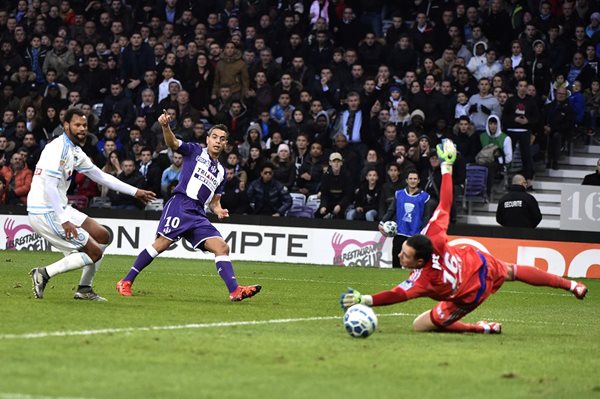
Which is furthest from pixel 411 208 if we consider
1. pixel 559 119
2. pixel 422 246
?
pixel 422 246

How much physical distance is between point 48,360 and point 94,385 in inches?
43.4

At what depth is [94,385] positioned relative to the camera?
7668mm

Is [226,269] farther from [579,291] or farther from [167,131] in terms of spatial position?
[579,291]

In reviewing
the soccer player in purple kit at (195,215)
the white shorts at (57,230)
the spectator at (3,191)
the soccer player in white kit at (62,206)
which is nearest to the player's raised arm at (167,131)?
the soccer player in purple kit at (195,215)

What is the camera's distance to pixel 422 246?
10891mm

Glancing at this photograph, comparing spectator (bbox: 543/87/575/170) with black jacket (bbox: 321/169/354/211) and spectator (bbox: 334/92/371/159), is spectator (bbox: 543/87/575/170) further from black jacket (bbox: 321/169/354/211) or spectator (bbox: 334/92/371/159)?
black jacket (bbox: 321/169/354/211)

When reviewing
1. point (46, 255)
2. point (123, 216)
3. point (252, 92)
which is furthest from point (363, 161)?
point (46, 255)

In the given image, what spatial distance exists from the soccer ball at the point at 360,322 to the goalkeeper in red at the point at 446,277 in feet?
0.47

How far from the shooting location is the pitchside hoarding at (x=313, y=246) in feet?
76.7

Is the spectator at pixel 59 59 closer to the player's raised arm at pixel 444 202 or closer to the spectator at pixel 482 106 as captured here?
the spectator at pixel 482 106

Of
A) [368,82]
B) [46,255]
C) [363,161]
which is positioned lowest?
[46,255]

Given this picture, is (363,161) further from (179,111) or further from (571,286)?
(571,286)

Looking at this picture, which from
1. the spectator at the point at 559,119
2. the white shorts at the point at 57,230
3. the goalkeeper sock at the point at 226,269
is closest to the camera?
the white shorts at the point at 57,230

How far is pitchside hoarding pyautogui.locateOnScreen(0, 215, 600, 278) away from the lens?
23391 millimetres
